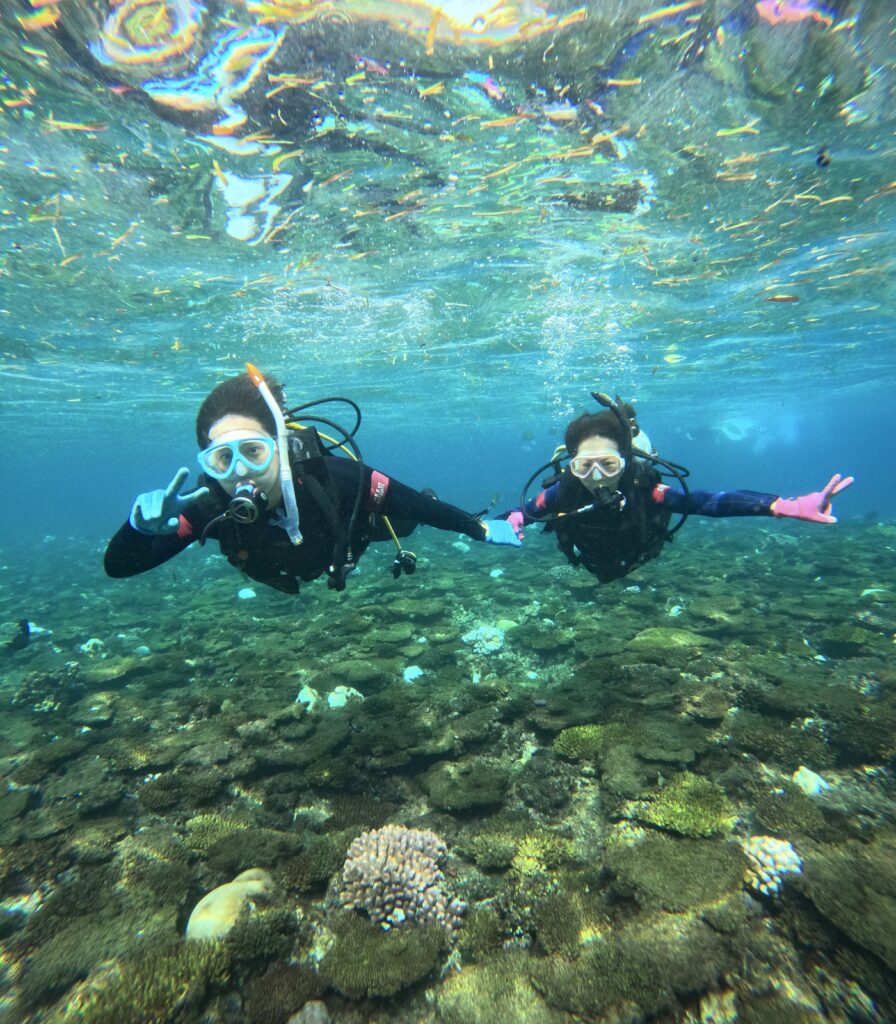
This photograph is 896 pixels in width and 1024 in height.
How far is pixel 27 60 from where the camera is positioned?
678 cm

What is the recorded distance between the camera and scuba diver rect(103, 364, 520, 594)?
162 inches

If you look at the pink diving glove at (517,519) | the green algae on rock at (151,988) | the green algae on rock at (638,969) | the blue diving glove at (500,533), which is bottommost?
the green algae on rock at (638,969)

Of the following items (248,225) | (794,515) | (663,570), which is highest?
(248,225)

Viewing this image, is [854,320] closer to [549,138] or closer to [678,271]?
[678,271]

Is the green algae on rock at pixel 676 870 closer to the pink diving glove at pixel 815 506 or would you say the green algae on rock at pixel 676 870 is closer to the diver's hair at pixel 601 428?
the pink diving glove at pixel 815 506

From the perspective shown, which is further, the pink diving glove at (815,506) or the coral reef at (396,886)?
the pink diving glove at (815,506)

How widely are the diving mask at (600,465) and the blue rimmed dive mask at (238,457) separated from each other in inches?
135

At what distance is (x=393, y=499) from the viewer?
4871 millimetres

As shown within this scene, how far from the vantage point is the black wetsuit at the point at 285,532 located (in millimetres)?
4379

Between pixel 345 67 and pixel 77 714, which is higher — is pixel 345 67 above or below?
above

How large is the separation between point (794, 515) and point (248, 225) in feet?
40.8

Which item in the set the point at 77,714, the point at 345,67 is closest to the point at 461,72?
the point at 345,67

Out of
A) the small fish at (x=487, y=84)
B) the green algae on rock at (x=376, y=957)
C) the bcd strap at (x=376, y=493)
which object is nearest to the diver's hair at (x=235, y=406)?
the bcd strap at (x=376, y=493)

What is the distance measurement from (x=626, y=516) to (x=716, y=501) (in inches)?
39.1
